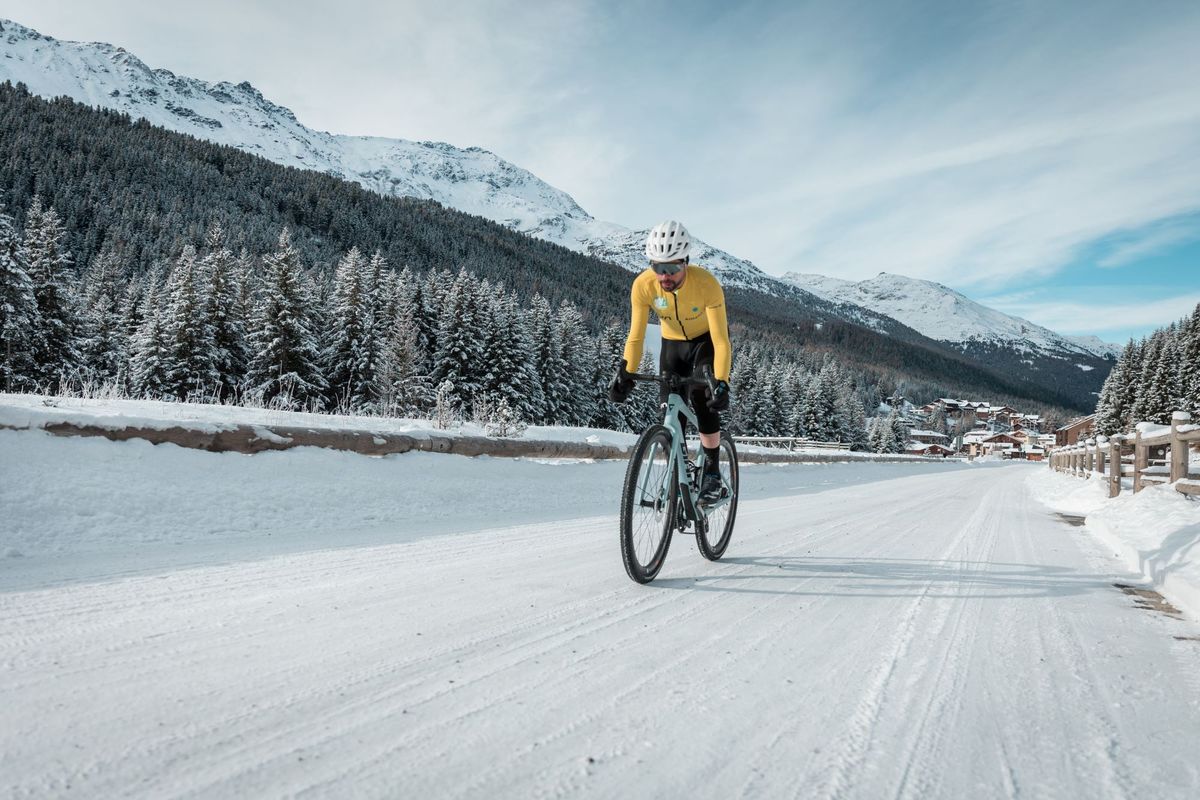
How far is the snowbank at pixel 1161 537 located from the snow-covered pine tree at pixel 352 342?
36147mm

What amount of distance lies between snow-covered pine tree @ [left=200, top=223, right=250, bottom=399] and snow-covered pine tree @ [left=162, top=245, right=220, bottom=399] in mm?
384

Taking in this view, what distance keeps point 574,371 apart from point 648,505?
142 ft

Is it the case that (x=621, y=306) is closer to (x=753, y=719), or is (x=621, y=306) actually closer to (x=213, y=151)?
(x=213, y=151)

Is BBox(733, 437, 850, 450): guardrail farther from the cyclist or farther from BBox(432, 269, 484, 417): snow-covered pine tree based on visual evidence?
the cyclist

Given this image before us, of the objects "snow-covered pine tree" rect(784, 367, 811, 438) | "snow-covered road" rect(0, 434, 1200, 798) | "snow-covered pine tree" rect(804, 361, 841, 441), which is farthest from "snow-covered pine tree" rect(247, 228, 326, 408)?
"snow-covered pine tree" rect(804, 361, 841, 441)

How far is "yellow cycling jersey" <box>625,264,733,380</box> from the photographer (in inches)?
146

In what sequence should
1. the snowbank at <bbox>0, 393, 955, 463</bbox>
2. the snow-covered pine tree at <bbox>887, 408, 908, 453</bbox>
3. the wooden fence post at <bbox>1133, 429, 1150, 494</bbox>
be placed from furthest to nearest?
the snow-covered pine tree at <bbox>887, 408, 908, 453</bbox> < the wooden fence post at <bbox>1133, 429, 1150, 494</bbox> < the snowbank at <bbox>0, 393, 955, 463</bbox>

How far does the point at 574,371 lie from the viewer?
46.6 m

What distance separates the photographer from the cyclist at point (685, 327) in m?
3.68

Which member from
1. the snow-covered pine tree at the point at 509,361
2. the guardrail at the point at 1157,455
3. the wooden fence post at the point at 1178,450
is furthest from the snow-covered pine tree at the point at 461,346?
the wooden fence post at the point at 1178,450

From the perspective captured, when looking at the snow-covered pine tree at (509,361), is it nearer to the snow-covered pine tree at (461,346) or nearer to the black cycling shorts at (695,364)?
the snow-covered pine tree at (461,346)

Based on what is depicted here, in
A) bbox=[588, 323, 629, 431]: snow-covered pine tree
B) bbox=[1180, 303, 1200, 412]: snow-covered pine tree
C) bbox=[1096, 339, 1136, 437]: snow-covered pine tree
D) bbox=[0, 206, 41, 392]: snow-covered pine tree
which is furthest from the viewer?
bbox=[1096, 339, 1136, 437]: snow-covered pine tree

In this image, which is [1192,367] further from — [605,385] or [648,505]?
[648,505]

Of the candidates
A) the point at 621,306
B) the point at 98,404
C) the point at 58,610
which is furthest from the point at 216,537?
the point at 621,306
